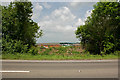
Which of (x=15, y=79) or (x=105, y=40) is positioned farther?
(x=105, y=40)

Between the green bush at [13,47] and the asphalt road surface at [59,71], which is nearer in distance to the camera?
the asphalt road surface at [59,71]

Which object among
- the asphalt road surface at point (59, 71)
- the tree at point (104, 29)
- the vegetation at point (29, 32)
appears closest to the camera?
the asphalt road surface at point (59, 71)

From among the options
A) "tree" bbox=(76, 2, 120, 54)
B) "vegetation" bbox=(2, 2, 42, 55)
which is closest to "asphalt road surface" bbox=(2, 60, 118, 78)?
"vegetation" bbox=(2, 2, 42, 55)

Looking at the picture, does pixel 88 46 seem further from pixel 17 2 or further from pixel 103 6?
pixel 17 2

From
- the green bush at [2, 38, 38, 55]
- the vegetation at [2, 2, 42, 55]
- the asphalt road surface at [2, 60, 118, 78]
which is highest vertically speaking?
the vegetation at [2, 2, 42, 55]

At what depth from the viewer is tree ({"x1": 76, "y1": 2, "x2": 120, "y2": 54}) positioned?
21500mm

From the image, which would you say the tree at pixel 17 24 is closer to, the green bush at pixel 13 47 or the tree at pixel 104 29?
the green bush at pixel 13 47

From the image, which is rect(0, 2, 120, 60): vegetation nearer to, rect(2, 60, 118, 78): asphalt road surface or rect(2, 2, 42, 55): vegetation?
rect(2, 2, 42, 55): vegetation

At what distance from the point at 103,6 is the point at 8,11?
2041cm

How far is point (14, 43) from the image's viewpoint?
774 inches

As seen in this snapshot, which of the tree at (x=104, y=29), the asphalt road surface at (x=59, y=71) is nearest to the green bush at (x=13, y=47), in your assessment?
the asphalt road surface at (x=59, y=71)

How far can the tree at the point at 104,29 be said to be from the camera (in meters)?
21.5

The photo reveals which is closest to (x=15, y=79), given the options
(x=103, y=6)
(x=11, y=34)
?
(x=11, y=34)

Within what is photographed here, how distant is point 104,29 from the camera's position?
70.6ft
